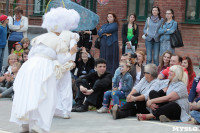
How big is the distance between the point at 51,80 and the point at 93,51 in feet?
32.5

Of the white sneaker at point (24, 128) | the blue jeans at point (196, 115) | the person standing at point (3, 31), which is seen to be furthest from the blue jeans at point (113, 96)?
the person standing at point (3, 31)

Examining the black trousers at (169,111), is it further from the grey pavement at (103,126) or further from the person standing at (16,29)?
the person standing at (16,29)

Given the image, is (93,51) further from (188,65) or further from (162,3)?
(188,65)

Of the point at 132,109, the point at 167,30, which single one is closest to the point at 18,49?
the point at 167,30

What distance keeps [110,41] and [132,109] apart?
13.3ft

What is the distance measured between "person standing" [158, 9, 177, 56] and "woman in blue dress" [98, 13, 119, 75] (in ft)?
4.16

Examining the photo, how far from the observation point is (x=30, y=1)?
64.6 feet

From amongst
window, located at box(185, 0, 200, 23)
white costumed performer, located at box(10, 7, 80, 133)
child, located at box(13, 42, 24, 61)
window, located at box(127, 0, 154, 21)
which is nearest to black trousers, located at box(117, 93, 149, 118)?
white costumed performer, located at box(10, 7, 80, 133)

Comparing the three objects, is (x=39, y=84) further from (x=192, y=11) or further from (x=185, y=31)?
(x=192, y=11)

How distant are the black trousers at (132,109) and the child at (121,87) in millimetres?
424

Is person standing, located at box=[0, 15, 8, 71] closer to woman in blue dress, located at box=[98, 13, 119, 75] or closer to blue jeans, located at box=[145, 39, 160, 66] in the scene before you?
woman in blue dress, located at box=[98, 13, 119, 75]

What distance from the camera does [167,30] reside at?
12.1 m

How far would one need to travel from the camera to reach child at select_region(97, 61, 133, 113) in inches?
374

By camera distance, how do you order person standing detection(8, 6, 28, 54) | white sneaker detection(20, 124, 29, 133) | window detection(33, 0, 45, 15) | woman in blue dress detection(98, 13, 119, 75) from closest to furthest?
white sneaker detection(20, 124, 29, 133) → woman in blue dress detection(98, 13, 119, 75) → person standing detection(8, 6, 28, 54) → window detection(33, 0, 45, 15)
